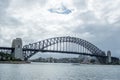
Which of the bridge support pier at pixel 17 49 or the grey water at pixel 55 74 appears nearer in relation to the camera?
the grey water at pixel 55 74

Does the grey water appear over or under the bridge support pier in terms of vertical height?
under

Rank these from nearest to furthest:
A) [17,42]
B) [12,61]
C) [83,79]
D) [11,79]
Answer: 1. [11,79]
2. [83,79]
3. [12,61]
4. [17,42]

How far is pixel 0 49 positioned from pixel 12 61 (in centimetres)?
1154

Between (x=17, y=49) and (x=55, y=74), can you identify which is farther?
(x=17, y=49)

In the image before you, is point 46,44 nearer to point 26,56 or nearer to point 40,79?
point 26,56

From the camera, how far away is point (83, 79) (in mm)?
48656

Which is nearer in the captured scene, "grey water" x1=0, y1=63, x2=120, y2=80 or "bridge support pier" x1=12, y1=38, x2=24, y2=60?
"grey water" x1=0, y1=63, x2=120, y2=80

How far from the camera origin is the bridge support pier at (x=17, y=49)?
16968 centimetres

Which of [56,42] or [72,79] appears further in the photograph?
[56,42]

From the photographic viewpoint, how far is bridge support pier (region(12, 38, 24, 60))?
6680 inches

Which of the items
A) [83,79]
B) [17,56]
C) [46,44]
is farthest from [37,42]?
[83,79]

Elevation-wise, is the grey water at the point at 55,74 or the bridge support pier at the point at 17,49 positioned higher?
the bridge support pier at the point at 17,49

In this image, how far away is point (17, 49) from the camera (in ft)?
570

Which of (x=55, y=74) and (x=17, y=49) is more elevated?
(x=17, y=49)
